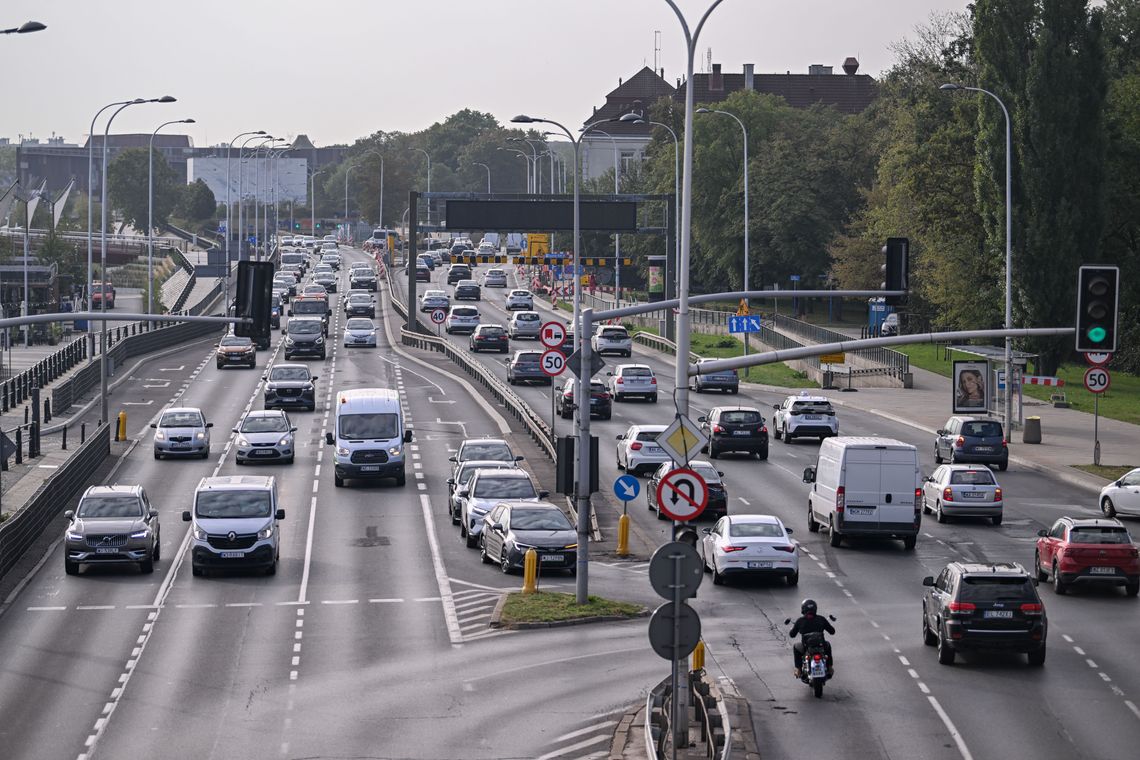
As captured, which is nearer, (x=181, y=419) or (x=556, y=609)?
(x=556, y=609)

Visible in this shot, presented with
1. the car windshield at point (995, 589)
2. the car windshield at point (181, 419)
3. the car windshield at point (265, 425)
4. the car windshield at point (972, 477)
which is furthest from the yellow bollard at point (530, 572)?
the car windshield at point (181, 419)

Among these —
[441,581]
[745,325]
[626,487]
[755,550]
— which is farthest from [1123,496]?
[745,325]

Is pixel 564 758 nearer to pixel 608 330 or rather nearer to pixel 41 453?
pixel 41 453

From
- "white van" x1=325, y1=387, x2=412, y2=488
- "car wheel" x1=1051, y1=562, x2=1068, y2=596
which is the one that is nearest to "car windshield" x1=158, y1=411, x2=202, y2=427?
"white van" x1=325, y1=387, x2=412, y2=488

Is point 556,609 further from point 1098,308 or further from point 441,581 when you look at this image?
point 1098,308

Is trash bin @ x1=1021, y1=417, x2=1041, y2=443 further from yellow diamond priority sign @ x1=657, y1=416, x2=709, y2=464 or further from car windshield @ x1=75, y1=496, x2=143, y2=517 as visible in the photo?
yellow diamond priority sign @ x1=657, y1=416, x2=709, y2=464

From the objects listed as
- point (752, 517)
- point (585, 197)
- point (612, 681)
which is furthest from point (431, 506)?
point (585, 197)

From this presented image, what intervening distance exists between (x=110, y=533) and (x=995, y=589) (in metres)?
17.2

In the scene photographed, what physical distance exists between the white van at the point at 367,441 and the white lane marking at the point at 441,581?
1.46 m

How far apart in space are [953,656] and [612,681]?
16.4 ft

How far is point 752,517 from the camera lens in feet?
106

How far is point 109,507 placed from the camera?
110ft

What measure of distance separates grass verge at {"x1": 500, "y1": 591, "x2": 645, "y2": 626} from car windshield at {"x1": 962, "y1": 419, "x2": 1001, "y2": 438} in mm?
21469

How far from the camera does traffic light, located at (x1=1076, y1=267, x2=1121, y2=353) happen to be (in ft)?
78.0
